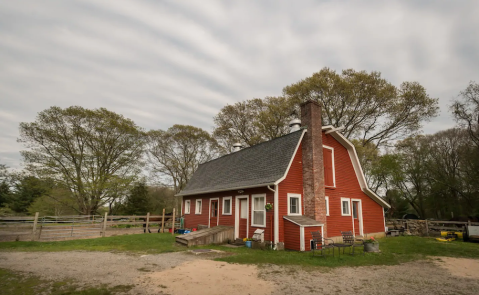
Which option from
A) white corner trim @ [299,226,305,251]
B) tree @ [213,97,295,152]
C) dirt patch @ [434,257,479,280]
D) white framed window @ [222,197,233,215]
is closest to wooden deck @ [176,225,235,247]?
white framed window @ [222,197,233,215]

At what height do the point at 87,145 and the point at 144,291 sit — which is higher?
the point at 87,145

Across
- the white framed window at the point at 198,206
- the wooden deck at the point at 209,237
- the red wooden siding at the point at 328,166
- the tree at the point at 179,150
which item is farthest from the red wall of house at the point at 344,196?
the tree at the point at 179,150

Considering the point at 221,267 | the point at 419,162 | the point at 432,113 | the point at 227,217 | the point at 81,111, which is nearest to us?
the point at 221,267

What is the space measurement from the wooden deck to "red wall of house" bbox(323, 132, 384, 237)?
17.9ft

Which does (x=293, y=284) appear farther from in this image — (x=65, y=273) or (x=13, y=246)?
(x=13, y=246)

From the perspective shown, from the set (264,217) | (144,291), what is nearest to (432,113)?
(264,217)

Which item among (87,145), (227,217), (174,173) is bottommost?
(227,217)

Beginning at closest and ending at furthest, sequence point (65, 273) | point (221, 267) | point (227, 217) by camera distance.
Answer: point (65, 273) < point (221, 267) < point (227, 217)

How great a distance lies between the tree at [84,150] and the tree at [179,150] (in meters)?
3.40

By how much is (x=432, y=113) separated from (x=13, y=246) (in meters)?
29.1

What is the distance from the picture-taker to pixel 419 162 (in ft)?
96.8

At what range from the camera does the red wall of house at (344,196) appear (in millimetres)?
13902

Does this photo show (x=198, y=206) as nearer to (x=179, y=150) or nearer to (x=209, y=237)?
(x=209, y=237)

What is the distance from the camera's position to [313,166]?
12.6 m
